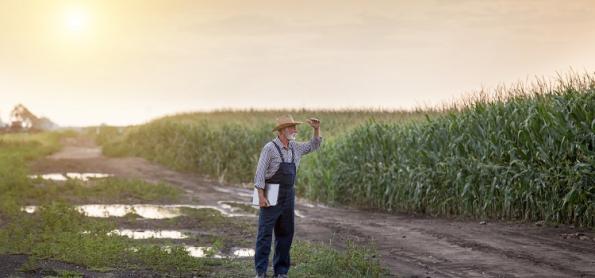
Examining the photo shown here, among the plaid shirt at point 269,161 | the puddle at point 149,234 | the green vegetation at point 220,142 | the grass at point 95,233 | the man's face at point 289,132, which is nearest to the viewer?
the plaid shirt at point 269,161

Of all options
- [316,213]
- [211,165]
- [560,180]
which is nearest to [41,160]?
[211,165]

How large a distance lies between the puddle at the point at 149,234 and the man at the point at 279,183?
561 centimetres

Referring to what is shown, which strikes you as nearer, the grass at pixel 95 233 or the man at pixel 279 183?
the man at pixel 279 183

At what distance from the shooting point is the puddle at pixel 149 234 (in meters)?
15.9

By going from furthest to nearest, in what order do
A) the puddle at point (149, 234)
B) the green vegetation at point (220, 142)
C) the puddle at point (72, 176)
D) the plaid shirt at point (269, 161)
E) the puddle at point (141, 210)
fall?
the green vegetation at point (220, 142) → the puddle at point (72, 176) → the puddle at point (141, 210) → the puddle at point (149, 234) → the plaid shirt at point (269, 161)

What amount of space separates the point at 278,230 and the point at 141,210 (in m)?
11.3

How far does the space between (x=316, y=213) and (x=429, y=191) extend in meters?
3.30

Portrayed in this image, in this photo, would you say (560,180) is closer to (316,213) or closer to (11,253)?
(316,213)

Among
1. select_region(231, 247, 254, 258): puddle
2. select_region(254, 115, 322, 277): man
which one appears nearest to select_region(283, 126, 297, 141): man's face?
select_region(254, 115, 322, 277): man

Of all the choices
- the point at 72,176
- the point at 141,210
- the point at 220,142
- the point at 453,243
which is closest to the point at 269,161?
the point at 453,243

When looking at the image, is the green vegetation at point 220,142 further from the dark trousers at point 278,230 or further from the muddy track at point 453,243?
the dark trousers at point 278,230

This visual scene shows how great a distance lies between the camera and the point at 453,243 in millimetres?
14773

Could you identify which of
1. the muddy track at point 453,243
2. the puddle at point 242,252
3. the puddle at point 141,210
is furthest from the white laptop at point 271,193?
the puddle at point 141,210

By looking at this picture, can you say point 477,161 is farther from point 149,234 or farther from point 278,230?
point 278,230
